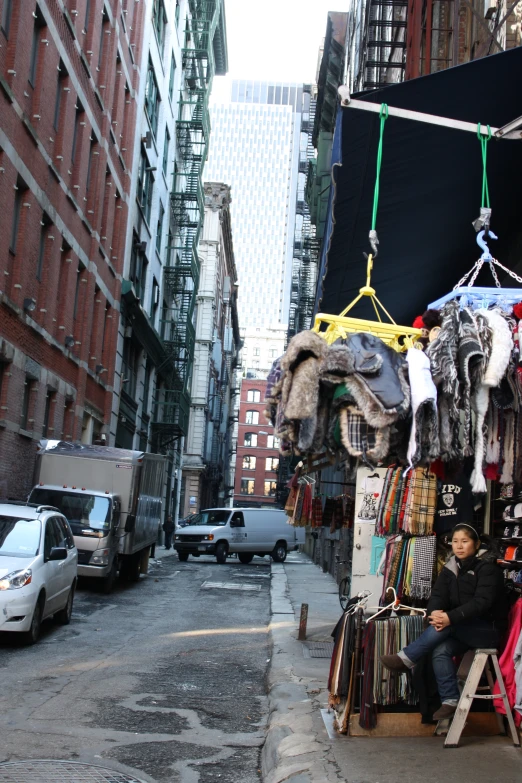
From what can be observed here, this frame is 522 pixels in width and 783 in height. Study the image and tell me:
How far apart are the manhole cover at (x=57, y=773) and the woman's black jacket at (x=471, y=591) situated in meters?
2.56

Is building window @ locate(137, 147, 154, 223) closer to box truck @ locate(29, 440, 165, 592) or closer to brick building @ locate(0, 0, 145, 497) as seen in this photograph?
brick building @ locate(0, 0, 145, 497)

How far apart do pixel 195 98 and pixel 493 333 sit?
49899 millimetres

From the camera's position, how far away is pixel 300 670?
428 inches

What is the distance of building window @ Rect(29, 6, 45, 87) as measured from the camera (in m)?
21.5

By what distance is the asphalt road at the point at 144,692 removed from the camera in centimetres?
713

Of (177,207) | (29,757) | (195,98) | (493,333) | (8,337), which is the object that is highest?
(195,98)

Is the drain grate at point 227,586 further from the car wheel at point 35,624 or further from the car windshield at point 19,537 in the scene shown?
the car wheel at point 35,624

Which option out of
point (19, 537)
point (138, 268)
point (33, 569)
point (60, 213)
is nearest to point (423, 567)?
point (33, 569)

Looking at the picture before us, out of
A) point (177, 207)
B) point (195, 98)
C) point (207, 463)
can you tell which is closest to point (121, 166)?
point (177, 207)

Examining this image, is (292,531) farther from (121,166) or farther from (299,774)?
(299,774)

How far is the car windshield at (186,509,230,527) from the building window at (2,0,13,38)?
63.1 ft

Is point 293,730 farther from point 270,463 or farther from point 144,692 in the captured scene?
point 270,463

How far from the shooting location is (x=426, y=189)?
324 inches

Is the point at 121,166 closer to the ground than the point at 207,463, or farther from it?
farther from it
